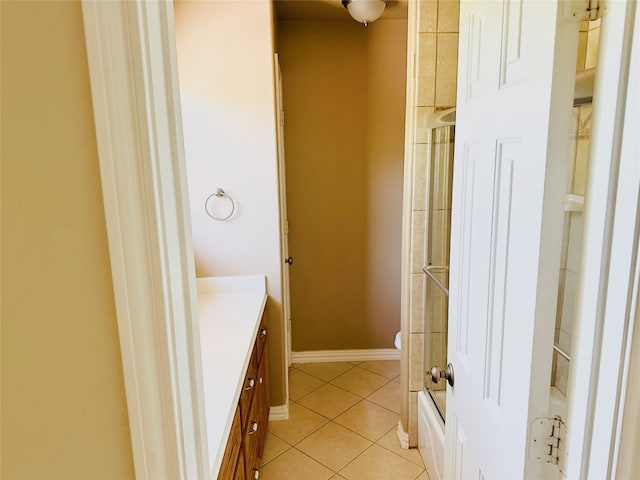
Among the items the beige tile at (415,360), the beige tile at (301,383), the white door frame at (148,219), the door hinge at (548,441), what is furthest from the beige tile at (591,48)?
the beige tile at (301,383)

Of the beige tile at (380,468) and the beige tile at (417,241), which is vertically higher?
the beige tile at (417,241)

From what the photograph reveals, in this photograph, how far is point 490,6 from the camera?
91cm

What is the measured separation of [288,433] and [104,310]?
87.6 inches

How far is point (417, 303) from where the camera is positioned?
2.21 m

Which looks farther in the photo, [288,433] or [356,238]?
[356,238]

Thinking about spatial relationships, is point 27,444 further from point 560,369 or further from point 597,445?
point 560,369

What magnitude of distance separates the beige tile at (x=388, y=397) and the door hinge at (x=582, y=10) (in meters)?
2.55

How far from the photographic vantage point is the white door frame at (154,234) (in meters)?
0.52

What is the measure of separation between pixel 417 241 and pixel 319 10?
1.66m

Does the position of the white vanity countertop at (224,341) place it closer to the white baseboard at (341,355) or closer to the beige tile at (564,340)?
the beige tile at (564,340)

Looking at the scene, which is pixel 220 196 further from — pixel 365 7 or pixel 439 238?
pixel 365 7

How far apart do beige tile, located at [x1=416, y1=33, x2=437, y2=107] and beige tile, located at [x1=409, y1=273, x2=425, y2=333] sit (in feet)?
2.95

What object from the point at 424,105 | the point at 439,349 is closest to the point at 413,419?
the point at 439,349

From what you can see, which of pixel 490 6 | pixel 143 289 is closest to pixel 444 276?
pixel 490 6
